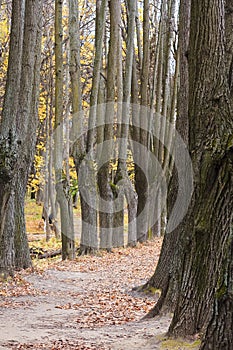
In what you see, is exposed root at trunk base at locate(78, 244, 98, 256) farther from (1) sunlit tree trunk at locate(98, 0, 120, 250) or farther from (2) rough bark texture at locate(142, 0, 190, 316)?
(2) rough bark texture at locate(142, 0, 190, 316)

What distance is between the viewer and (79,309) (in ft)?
31.3

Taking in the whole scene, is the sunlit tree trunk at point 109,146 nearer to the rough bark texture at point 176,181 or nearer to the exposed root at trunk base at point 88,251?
the exposed root at trunk base at point 88,251

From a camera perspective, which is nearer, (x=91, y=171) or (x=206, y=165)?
(x=206, y=165)

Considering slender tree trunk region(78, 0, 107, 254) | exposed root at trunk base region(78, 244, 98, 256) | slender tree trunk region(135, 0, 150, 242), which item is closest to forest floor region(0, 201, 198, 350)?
exposed root at trunk base region(78, 244, 98, 256)

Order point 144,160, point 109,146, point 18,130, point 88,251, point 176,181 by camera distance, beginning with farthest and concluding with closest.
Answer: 1. point 144,160
2. point 109,146
3. point 88,251
4. point 18,130
5. point 176,181

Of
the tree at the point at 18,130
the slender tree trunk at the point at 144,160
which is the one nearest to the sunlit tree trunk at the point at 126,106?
the slender tree trunk at the point at 144,160

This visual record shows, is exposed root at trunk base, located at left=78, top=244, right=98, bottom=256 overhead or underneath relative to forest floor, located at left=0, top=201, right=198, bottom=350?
overhead

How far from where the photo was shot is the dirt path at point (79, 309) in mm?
6805

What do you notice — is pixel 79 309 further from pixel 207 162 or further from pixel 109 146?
pixel 109 146

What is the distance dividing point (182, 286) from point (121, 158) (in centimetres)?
1369

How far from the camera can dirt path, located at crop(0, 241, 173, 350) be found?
22.3 ft

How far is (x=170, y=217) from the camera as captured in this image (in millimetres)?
9062

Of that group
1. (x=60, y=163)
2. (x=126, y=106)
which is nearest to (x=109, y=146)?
(x=126, y=106)

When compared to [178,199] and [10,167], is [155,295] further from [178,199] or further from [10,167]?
[10,167]
